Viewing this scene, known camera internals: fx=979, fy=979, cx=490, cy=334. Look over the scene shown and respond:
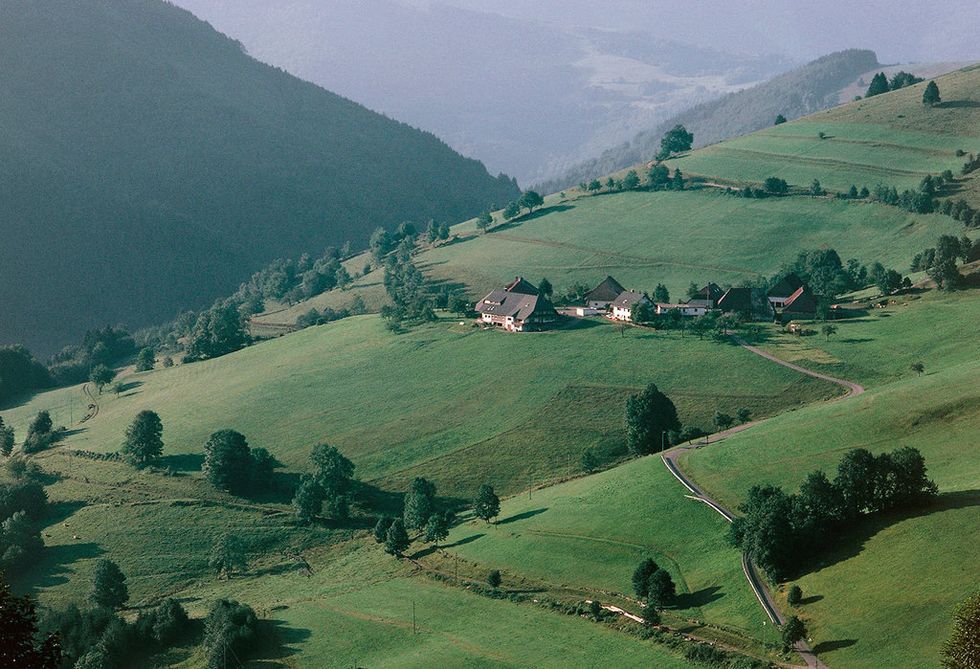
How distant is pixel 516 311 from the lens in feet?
471

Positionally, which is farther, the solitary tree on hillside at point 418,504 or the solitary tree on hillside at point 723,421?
the solitary tree on hillside at point 723,421

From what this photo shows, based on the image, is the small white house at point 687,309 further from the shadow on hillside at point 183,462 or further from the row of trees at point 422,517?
the shadow on hillside at point 183,462

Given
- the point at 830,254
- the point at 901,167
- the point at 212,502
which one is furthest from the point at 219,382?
the point at 901,167

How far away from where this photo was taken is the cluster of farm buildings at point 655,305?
137000mm

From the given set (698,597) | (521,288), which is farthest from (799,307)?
(698,597)

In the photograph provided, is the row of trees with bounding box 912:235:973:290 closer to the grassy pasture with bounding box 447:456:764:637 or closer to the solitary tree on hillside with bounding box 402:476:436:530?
the grassy pasture with bounding box 447:456:764:637

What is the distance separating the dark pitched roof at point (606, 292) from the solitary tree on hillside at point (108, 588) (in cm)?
8372

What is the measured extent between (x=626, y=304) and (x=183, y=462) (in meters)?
64.9

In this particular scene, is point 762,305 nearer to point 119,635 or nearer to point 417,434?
point 417,434

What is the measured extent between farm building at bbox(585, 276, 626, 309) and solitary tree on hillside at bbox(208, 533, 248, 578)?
7064 cm

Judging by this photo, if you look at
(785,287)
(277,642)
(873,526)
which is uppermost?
(785,287)

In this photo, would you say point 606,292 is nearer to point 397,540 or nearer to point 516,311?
point 516,311

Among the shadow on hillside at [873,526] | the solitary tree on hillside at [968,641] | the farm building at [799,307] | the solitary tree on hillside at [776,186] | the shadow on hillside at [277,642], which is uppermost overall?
the solitary tree on hillside at [776,186]

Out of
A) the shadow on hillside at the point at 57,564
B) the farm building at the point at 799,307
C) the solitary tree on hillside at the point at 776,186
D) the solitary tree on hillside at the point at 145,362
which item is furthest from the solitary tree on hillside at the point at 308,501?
the solitary tree on hillside at the point at 776,186
